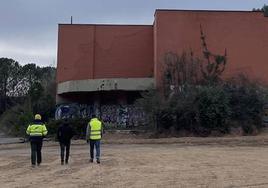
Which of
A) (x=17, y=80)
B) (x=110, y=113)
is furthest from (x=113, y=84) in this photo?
(x=17, y=80)

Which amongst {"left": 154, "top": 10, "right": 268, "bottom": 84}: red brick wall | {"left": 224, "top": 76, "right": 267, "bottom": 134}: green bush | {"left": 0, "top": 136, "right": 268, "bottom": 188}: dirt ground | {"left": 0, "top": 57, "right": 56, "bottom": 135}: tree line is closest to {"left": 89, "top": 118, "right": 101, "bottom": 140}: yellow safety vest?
{"left": 0, "top": 136, "right": 268, "bottom": 188}: dirt ground

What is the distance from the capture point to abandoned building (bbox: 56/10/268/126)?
145 feet

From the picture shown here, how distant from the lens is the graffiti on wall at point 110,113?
45.4 meters

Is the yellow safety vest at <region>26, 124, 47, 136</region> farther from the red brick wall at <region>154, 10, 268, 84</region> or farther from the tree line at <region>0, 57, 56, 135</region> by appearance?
the tree line at <region>0, 57, 56, 135</region>

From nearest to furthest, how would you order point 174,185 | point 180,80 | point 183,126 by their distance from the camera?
1. point 174,185
2. point 183,126
3. point 180,80

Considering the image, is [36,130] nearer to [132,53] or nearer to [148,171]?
[148,171]

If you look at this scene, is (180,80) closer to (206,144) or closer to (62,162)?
(206,144)

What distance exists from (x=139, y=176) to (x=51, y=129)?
23898 mm

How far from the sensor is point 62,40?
49.8m

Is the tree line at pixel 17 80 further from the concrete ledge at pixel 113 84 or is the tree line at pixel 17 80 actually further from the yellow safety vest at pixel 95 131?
the yellow safety vest at pixel 95 131

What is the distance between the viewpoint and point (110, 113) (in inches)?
1907

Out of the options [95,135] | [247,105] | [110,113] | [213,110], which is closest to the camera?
[95,135]

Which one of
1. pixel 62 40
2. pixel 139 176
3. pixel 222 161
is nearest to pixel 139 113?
pixel 62 40

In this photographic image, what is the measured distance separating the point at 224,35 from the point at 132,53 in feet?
29.2
